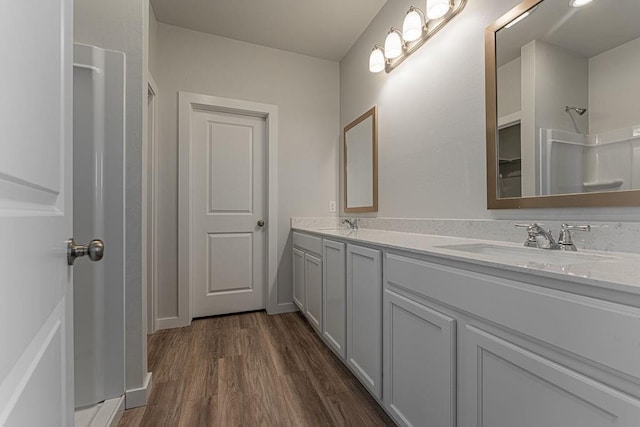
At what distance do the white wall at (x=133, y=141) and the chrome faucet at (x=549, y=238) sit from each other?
173 centimetres

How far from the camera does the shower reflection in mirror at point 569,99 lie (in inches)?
36.6

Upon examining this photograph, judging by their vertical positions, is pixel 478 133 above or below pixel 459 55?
below

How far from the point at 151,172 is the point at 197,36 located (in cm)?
125

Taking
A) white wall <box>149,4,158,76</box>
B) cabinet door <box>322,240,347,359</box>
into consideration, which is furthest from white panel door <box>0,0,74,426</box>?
white wall <box>149,4,158,76</box>

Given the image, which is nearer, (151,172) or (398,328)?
(398,328)

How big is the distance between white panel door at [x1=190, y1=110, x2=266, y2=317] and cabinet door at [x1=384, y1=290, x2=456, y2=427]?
1.73 meters

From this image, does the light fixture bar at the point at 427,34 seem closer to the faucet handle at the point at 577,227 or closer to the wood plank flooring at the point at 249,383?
the faucet handle at the point at 577,227

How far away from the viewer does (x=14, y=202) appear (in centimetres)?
37

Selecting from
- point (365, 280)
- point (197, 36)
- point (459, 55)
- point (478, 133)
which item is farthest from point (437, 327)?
point (197, 36)

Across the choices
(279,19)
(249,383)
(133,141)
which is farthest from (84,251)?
(279,19)

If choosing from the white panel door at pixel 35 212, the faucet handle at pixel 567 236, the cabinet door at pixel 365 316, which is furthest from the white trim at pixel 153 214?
the faucet handle at pixel 567 236


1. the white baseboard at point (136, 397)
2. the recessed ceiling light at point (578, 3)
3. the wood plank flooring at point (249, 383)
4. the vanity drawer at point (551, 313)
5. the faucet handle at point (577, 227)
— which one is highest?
the recessed ceiling light at point (578, 3)

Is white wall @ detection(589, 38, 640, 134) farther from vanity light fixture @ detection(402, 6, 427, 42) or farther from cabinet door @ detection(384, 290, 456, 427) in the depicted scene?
vanity light fixture @ detection(402, 6, 427, 42)

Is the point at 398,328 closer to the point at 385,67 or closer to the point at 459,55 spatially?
the point at 459,55
